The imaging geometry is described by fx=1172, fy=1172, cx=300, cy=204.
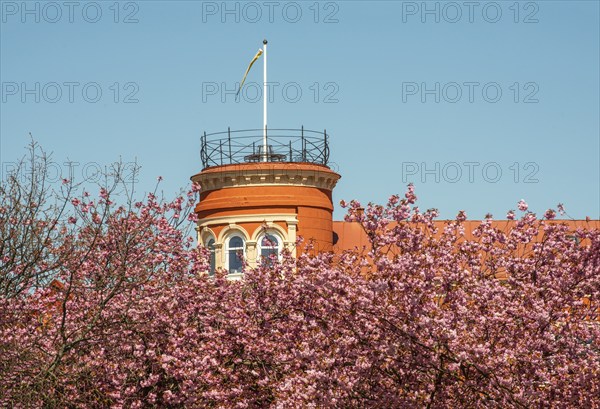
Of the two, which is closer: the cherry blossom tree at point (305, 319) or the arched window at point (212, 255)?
the cherry blossom tree at point (305, 319)

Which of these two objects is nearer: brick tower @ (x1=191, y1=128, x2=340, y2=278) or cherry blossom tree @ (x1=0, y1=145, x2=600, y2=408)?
cherry blossom tree @ (x1=0, y1=145, x2=600, y2=408)

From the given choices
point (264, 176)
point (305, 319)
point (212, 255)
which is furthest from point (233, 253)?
point (305, 319)

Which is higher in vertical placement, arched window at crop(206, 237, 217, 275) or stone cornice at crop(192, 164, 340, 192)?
stone cornice at crop(192, 164, 340, 192)

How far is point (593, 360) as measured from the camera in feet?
57.9

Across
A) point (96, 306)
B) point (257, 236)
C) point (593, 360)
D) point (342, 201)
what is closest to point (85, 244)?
point (96, 306)

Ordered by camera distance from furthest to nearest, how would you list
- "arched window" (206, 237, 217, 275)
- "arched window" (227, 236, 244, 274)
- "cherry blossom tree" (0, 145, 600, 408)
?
"arched window" (206, 237, 217, 275)
"arched window" (227, 236, 244, 274)
"cherry blossom tree" (0, 145, 600, 408)

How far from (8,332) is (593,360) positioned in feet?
35.0

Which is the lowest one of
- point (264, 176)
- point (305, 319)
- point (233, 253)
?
point (305, 319)

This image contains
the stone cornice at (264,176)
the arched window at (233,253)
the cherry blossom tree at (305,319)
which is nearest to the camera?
the cherry blossom tree at (305,319)

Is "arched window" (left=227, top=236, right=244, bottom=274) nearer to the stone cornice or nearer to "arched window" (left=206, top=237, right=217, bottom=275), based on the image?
"arched window" (left=206, top=237, right=217, bottom=275)

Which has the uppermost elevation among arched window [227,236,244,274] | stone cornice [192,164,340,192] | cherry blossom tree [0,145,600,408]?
stone cornice [192,164,340,192]

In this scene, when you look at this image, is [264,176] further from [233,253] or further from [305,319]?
[305,319]

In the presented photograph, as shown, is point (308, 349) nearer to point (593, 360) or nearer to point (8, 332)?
point (593, 360)

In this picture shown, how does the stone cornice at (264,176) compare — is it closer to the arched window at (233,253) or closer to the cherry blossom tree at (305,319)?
the arched window at (233,253)
